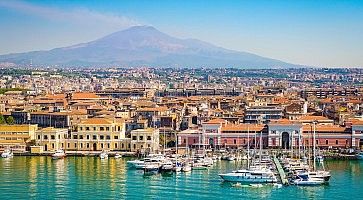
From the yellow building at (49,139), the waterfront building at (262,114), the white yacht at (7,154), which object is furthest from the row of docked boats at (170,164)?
the waterfront building at (262,114)

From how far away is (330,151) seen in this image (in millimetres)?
22641

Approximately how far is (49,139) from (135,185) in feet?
25.3

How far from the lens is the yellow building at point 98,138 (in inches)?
934

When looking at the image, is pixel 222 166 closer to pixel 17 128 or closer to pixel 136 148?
pixel 136 148

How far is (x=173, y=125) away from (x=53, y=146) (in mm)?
5497

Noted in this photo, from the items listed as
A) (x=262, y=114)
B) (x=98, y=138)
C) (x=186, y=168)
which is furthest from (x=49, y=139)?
(x=262, y=114)

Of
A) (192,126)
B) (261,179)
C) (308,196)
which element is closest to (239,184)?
(261,179)

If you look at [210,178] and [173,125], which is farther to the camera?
[173,125]

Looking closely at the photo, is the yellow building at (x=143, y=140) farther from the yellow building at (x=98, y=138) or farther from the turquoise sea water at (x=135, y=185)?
the turquoise sea water at (x=135, y=185)

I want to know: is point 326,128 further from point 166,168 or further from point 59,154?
point 59,154

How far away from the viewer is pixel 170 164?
63.0 feet

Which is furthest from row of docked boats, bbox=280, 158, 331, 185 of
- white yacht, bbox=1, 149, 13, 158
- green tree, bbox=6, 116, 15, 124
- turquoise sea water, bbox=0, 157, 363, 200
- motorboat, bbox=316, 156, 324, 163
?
green tree, bbox=6, 116, 15, 124

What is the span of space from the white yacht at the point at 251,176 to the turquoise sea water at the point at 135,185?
28 centimetres

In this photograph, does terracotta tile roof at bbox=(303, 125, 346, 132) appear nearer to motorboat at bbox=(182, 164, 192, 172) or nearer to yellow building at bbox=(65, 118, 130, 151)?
motorboat at bbox=(182, 164, 192, 172)
